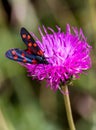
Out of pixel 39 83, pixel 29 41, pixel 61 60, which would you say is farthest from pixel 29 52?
pixel 39 83

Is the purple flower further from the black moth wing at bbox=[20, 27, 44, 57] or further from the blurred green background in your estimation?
the blurred green background

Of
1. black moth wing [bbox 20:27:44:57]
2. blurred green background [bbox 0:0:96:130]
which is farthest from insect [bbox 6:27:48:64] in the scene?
blurred green background [bbox 0:0:96:130]

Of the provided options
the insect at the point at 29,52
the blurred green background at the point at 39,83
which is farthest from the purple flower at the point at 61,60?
the blurred green background at the point at 39,83

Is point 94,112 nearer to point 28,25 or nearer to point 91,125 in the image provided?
point 91,125

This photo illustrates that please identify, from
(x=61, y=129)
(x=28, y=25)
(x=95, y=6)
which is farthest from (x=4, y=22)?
(x=61, y=129)

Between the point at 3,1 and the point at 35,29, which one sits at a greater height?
the point at 3,1

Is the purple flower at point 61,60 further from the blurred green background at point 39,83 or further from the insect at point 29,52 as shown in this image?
the blurred green background at point 39,83
